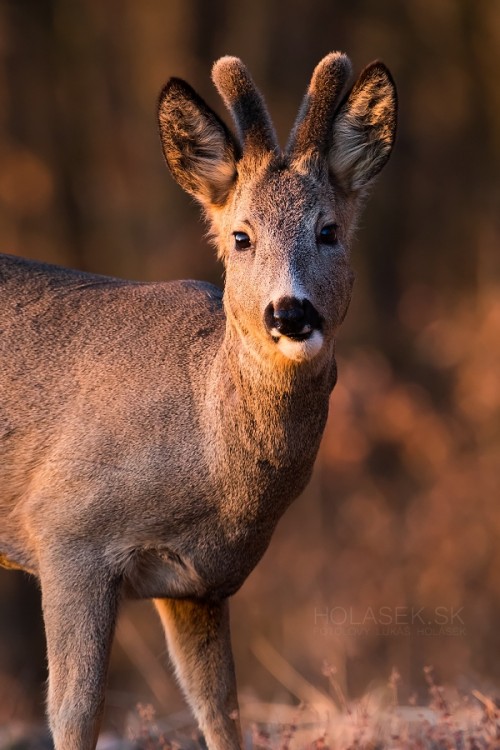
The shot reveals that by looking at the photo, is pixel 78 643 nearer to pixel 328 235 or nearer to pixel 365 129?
pixel 328 235

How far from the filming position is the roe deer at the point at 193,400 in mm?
6855

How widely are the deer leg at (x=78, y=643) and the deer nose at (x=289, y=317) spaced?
55.6 inches

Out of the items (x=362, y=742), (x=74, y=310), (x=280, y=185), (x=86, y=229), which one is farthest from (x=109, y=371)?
(x=86, y=229)

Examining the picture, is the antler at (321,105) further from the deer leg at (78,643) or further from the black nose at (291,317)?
the deer leg at (78,643)

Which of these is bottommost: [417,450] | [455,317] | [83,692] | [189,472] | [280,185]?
[417,450]

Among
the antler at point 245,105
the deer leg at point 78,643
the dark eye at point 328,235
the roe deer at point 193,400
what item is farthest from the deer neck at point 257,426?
the antler at point 245,105

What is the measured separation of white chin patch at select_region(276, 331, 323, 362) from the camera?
641 centimetres

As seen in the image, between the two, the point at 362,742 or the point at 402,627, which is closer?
the point at 362,742

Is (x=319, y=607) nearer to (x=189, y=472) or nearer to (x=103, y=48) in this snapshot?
(x=103, y=48)

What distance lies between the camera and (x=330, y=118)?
279 inches

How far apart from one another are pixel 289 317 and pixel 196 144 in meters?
1.33

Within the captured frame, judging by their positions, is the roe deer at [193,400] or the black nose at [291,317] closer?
the black nose at [291,317]

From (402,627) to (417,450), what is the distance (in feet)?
7.46

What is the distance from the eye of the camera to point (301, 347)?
6.43 metres
